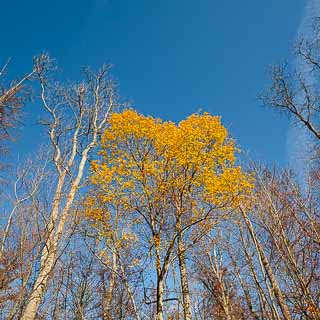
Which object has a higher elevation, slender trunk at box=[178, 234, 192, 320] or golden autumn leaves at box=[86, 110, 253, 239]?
golden autumn leaves at box=[86, 110, 253, 239]

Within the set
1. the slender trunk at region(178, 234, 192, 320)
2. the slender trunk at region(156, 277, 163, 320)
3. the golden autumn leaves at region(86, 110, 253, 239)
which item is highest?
the golden autumn leaves at region(86, 110, 253, 239)

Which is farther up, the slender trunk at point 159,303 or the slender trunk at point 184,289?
the slender trunk at point 184,289

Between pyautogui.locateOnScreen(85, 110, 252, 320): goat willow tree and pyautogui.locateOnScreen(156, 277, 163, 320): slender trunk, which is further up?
pyautogui.locateOnScreen(85, 110, 252, 320): goat willow tree

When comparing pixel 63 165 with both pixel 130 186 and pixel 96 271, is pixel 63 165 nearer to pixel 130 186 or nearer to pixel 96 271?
pixel 130 186

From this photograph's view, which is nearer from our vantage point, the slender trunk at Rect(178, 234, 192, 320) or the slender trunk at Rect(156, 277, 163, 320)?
the slender trunk at Rect(156, 277, 163, 320)

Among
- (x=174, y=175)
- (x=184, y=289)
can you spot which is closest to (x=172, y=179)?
(x=174, y=175)

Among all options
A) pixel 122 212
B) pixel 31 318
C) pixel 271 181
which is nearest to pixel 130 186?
pixel 122 212

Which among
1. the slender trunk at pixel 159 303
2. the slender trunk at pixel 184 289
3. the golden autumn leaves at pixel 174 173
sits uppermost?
the golden autumn leaves at pixel 174 173

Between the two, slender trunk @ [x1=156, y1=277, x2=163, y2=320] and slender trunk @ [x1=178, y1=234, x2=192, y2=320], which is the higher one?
slender trunk @ [x1=178, y1=234, x2=192, y2=320]

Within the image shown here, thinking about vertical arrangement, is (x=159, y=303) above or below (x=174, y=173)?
below

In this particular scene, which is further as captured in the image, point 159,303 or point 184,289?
point 184,289

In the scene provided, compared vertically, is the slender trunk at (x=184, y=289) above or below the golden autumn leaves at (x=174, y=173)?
below

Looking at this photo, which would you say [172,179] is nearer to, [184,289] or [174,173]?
[174,173]

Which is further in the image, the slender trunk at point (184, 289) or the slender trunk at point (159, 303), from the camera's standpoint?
the slender trunk at point (184, 289)
